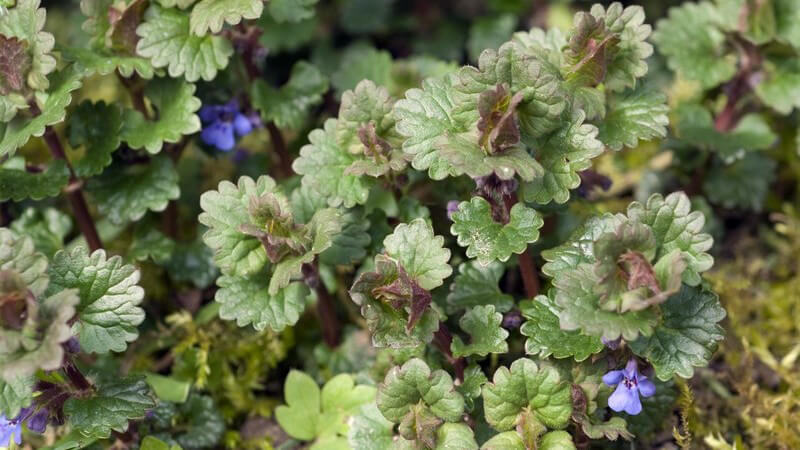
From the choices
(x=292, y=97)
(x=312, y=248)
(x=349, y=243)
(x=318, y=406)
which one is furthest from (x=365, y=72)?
(x=318, y=406)

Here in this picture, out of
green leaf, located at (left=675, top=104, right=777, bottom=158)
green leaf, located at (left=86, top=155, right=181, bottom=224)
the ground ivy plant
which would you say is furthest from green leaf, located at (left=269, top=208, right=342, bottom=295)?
green leaf, located at (left=675, top=104, right=777, bottom=158)

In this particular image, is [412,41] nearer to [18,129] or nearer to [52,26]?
[52,26]

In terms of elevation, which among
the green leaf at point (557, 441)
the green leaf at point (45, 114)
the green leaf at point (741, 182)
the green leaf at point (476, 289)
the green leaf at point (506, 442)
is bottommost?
the green leaf at point (741, 182)

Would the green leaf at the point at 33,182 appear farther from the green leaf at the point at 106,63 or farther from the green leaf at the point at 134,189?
the green leaf at the point at 106,63

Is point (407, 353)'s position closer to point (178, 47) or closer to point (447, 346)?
point (447, 346)

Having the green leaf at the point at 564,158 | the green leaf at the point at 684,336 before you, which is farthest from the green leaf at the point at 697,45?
the green leaf at the point at 684,336

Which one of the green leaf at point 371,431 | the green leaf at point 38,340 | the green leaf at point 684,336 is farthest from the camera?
the green leaf at point 371,431

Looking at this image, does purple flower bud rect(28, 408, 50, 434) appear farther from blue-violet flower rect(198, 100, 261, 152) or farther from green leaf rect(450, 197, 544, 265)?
green leaf rect(450, 197, 544, 265)

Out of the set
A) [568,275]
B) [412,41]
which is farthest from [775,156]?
[568,275]
